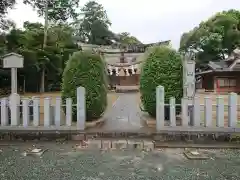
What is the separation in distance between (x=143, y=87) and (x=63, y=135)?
2805 mm

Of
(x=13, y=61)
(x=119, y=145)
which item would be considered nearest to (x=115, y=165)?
(x=119, y=145)

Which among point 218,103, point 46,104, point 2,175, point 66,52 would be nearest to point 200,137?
point 218,103

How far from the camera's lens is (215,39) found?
30.9 m

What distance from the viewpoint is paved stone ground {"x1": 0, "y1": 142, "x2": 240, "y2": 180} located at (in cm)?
444

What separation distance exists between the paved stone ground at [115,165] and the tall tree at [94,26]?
4780 cm

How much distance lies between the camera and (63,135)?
6.98m

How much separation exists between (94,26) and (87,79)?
47.0m

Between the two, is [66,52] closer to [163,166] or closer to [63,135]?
[63,135]

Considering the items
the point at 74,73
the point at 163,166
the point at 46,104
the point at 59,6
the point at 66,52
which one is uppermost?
the point at 59,6

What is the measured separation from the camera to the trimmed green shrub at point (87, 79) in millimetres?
7707

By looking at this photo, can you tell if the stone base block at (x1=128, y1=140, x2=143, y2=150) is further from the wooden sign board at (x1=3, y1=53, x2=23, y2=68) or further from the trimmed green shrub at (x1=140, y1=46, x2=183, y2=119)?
the wooden sign board at (x1=3, y1=53, x2=23, y2=68)

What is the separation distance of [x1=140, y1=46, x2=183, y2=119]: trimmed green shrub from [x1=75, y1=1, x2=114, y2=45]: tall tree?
45364mm

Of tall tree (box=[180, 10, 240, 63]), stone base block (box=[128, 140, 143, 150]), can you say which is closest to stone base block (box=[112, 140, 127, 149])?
stone base block (box=[128, 140, 143, 150])

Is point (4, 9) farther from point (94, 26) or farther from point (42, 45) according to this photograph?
point (94, 26)
